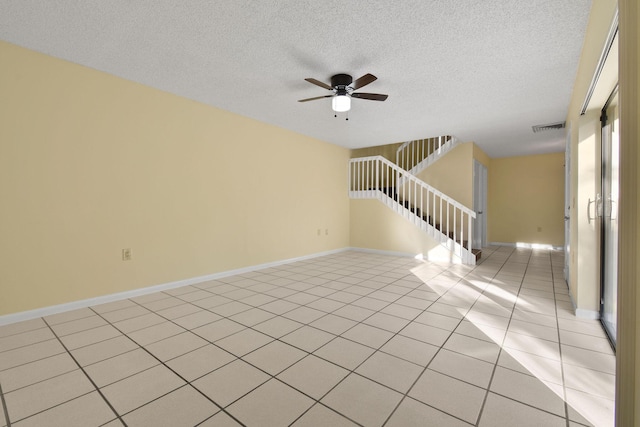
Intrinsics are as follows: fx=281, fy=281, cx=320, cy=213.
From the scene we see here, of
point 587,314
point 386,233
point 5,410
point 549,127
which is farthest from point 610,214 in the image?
point 5,410

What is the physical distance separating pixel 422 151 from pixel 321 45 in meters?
5.36

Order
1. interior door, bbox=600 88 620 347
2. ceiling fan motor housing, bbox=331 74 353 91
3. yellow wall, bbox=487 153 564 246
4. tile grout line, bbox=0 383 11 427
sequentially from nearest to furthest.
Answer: tile grout line, bbox=0 383 11 427, interior door, bbox=600 88 620 347, ceiling fan motor housing, bbox=331 74 353 91, yellow wall, bbox=487 153 564 246

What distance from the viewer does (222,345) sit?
2244mm

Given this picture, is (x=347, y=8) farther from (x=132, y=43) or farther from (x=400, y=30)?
(x=132, y=43)

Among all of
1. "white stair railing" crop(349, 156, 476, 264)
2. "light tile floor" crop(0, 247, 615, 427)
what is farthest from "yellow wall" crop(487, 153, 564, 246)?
"light tile floor" crop(0, 247, 615, 427)

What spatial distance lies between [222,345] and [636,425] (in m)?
2.27

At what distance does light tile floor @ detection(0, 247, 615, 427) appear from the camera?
1.51m

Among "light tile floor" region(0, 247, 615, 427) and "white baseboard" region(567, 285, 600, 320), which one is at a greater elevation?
"white baseboard" region(567, 285, 600, 320)

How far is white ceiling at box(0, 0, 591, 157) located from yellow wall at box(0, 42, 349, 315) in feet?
0.97

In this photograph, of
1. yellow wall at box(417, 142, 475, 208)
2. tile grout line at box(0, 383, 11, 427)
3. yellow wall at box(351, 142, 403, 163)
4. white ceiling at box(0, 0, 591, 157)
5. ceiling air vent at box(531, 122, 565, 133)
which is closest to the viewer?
tile grout line at box(0, 383, 11, 427)

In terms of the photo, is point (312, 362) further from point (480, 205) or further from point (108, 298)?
point (480, 205)

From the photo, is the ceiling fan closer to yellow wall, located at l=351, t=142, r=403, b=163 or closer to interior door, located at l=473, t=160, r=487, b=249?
yellow wall, located at l=351, t=142, r=403, b=163

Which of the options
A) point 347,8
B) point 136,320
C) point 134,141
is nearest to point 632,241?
point 347,8

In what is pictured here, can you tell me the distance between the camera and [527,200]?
760cm
